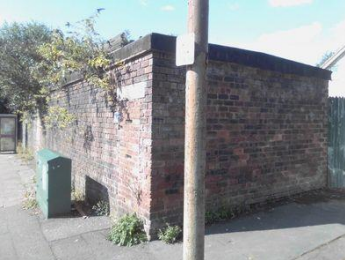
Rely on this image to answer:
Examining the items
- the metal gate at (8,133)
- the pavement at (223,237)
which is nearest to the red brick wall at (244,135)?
the pavement at (223,237)

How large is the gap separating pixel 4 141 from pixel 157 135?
15.4m

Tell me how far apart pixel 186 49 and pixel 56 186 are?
3.86 m

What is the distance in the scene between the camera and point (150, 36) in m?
4.38

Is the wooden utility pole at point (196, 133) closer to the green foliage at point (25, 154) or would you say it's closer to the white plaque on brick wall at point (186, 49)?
the white plaque on brick wall at point (186, 49)

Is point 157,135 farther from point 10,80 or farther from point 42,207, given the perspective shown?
point 10,80

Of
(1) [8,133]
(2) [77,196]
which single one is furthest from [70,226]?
(1) [8,133]

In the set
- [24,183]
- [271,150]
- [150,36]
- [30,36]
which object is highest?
[30,36]

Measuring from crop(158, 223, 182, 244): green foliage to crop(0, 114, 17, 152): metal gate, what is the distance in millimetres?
14955

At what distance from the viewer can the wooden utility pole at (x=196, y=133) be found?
114 inches

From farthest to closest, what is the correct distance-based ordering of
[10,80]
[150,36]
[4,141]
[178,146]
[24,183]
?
[4,141] < [10,80] < [24,183] < [178,146] < [150,36]

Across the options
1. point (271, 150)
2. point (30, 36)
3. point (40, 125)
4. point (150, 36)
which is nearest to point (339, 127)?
point (271, 150)

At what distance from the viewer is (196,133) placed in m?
2.92

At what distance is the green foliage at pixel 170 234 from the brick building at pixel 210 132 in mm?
111

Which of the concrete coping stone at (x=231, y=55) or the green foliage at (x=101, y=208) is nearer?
the concrete coping stone at (x=231, y=55)
